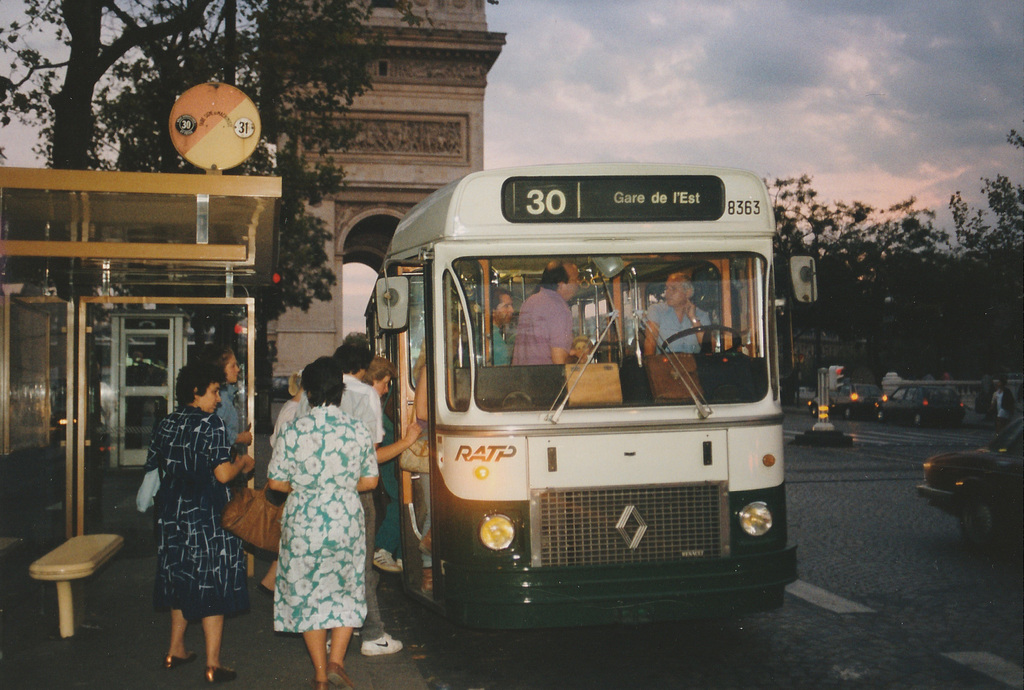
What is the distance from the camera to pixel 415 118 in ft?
127

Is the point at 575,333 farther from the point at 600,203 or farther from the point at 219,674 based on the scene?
the point at 219,674

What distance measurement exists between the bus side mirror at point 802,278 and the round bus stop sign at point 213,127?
Result: 4.01 metres

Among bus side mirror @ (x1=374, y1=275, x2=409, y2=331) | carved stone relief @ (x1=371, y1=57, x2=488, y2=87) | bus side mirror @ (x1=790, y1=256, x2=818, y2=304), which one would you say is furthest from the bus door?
carved stone relief @ (x1=371, y1=57, x2=488, y2=87)

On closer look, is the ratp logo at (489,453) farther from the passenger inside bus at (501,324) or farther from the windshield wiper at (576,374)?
the passenger inside bus at (501,324)

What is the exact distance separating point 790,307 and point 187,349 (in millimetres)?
6720

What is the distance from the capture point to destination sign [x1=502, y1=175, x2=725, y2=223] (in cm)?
561

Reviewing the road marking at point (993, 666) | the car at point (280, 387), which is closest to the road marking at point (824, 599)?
the road marking at point (993, 666)

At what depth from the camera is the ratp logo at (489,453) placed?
5.35m

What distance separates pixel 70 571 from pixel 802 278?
4383 millimetres

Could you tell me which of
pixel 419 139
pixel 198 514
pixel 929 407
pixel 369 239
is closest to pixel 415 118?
pixel 419 139

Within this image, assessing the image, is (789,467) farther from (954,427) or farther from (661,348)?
(954,427)

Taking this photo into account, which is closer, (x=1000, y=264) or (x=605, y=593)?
(x=605, y=593)

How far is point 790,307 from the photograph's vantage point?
5891mm

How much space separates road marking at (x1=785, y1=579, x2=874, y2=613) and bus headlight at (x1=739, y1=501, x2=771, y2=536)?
1.81m
